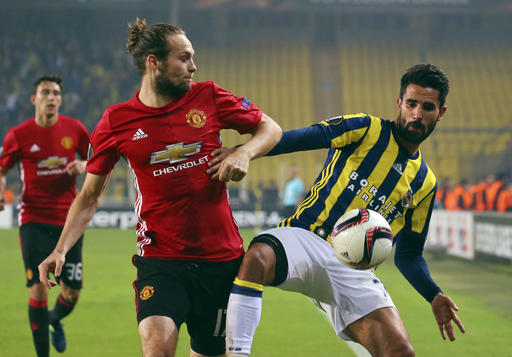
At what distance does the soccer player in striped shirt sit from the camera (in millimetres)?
3715

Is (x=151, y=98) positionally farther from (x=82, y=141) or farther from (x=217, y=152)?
(x=82, y=141)

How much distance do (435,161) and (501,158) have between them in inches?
190

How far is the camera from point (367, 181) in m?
4.02

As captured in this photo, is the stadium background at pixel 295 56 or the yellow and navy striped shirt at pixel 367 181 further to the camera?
the stadium background at pixel 295 56

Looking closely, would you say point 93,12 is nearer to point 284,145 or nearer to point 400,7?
point 400,7

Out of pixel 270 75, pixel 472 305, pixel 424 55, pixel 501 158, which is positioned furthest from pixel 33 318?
pixel 424 55

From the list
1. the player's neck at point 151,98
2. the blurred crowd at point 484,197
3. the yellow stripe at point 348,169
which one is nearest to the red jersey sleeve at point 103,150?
the player's neck at point 151,98

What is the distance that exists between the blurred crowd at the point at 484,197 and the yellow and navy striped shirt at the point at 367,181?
1237cm

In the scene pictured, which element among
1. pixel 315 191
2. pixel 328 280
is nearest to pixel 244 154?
pixel 315 191

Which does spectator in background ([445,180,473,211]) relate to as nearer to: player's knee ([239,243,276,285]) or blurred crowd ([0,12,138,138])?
blurred crowd ([0,12,138,138])

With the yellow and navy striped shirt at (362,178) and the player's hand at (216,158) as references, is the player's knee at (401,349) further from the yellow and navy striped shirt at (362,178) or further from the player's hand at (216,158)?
the player's hand at (216,158)

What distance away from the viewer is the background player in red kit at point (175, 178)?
11.9ft

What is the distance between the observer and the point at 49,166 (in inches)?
255

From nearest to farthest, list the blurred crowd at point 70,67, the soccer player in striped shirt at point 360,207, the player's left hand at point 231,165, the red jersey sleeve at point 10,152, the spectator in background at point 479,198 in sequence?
the player's left hand at point 231,165 < the soccer player in striped shirt at point 360,207 < the red jersey sleeve at point 10,152 < the spectator in background at point 479,198 < the blurred crowd at point 70,67
